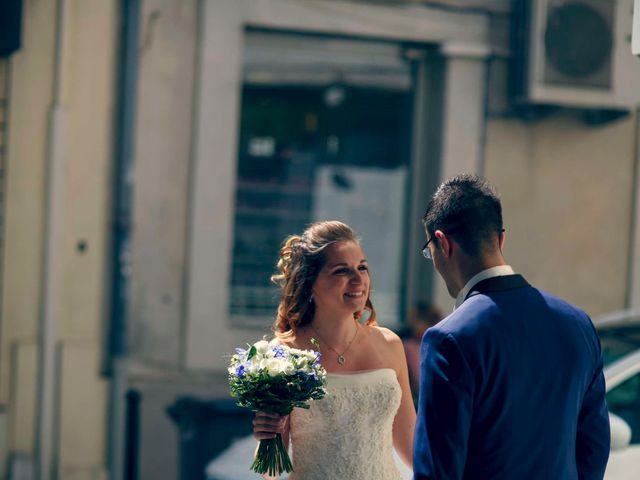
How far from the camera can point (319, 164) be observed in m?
8.54

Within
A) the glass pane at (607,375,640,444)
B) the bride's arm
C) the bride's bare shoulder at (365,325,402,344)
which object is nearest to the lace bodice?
the bride's arm

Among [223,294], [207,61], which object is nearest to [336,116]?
[207,61]

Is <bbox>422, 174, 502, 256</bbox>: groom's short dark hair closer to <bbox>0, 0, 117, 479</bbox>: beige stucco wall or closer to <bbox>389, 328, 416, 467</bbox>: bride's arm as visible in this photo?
<bbox>389, 328, 416, 467</bbox>: bride's arm

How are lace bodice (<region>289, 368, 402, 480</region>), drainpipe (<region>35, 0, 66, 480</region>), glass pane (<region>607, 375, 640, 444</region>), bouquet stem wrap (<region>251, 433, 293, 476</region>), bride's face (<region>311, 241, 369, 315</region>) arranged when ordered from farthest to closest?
1. drainpipe (<region>35, 0, 66, 480</region>)
2. glass pane (<region>607, 375, 640, 444</region>)
3. bride's face (<region>311, 241, 369, 315</region>)
4. lace bodice (<region>289, 368, 402, 480</region>)
5. bouquet stem wrap (<region>251, 433, 293, 476</region>)

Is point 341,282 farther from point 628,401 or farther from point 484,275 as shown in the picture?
point 628,401

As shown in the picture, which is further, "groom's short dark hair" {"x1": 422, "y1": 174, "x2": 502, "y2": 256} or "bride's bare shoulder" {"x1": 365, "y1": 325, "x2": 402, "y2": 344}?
"bride's bare shoulder" {"x1": 365, "y1": 325, "x2": 402, "y2": 344}

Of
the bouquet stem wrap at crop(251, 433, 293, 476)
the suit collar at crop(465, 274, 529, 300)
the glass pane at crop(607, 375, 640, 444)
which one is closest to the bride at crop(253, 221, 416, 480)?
the bouquet stem wrap at crop(251, 433, 293, 476)

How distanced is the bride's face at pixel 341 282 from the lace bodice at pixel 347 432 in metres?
0.27

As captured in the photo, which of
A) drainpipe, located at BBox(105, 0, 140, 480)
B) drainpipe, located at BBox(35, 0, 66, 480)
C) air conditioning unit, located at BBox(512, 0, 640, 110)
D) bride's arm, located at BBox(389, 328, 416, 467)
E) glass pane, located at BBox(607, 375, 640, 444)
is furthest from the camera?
air conditioning unit, located at BBox(512, 0, 640, 110)

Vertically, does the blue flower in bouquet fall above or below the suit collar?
below

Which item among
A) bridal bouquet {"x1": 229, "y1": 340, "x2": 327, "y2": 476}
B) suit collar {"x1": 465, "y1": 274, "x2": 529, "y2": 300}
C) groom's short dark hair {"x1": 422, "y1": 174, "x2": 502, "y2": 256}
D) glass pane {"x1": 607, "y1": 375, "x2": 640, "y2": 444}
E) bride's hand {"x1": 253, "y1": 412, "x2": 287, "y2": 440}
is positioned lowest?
glass pane {"x1": 607, "y1": 375, "x2": 640, "y2": 444}

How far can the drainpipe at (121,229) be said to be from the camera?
7.62 metres

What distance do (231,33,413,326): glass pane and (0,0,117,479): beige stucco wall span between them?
3.83 ft

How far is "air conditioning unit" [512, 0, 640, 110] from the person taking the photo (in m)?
8.27
